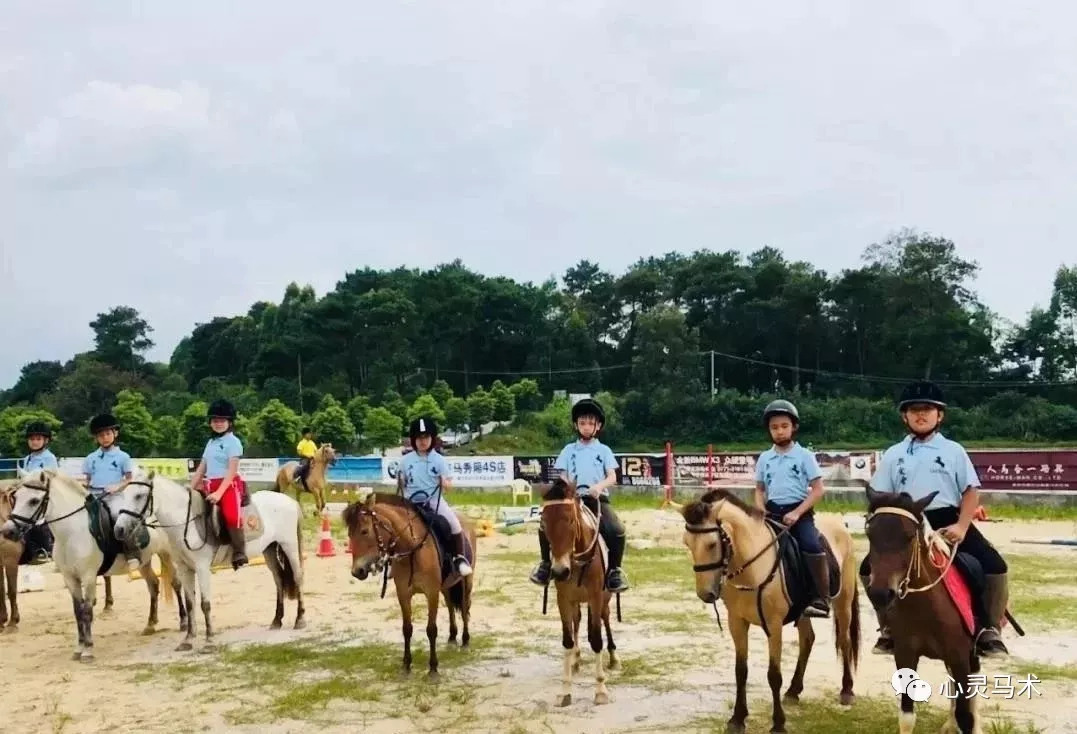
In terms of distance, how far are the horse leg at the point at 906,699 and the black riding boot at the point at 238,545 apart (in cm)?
710

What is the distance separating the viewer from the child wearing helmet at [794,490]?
618 cm

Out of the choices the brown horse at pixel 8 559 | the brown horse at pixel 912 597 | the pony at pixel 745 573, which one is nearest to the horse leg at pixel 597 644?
the pony at pixel 745 573

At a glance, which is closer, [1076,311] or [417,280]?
[1076,311]

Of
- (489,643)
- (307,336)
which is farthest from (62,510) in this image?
(307,336)

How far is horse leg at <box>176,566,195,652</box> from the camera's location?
9.41 meters

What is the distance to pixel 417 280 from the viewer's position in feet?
215

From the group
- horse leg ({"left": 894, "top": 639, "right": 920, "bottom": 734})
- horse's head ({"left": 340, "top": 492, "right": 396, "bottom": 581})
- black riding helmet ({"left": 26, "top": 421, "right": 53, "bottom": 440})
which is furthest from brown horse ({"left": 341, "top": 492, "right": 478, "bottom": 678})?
black riding helmet ({"left": 26, "top": 421, "right": 53, "bottom": 440})

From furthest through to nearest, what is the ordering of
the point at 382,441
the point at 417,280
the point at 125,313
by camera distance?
1. the point at 125,313
2. the point at 417,280
3. the point at 382,441

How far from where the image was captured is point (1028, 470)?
2161 centimetres

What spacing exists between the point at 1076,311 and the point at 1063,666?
51.9 m

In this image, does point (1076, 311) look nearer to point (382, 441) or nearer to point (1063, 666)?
point (382, 441)

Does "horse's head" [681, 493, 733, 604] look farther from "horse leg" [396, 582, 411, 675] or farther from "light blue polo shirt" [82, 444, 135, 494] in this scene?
"light blue polo shirt" [82, 444, 135, 494]

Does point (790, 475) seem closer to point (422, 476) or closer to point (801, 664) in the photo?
point (801, 664)

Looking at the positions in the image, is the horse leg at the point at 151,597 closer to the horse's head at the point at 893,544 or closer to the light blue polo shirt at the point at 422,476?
the light blue polo shirt at the point at 422,476
